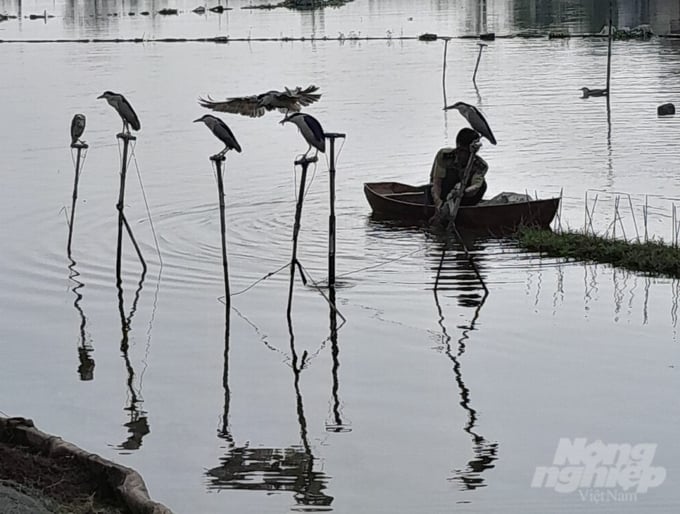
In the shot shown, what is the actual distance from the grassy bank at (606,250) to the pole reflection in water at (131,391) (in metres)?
4.19

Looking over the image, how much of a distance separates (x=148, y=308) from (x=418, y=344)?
2718mm

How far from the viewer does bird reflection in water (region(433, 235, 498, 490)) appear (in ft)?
23.2

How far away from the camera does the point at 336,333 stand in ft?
34.1

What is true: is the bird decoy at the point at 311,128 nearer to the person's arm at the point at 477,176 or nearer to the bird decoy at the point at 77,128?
the bird decoy at the point at 77,128

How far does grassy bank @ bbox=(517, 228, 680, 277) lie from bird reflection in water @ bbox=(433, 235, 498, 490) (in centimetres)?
72

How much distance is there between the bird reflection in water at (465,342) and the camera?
279 inches

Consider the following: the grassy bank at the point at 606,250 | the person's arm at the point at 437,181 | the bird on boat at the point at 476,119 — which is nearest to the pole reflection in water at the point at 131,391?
the bird on boat at the point at 476,119

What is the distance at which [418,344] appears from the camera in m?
10.0

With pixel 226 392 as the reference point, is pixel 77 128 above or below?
above

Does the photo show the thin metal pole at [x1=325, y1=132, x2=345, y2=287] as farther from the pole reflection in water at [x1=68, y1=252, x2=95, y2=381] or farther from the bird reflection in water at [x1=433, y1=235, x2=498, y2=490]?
the pole reflection in water at [x1=68, y1=252, x2=95, y2=381]

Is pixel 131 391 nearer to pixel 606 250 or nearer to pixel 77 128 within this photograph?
pixel 77 128

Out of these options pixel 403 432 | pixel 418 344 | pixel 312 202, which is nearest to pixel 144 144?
pixel 312 202

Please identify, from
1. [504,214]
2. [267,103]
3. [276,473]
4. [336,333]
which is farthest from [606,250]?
[276,473]

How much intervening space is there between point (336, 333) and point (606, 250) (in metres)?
3.66
